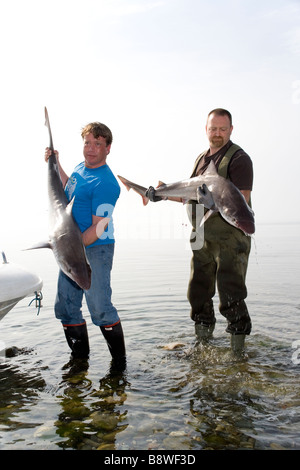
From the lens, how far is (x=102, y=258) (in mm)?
4883

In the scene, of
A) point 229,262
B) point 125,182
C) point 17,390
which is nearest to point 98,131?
point 125,182

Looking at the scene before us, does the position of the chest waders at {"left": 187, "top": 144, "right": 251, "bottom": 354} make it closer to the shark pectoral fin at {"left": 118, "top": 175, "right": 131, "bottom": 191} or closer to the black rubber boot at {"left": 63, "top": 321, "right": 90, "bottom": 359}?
the shark pectoral fin at {"left": 118, "top": 175, "right": 131, "bottom": 191}

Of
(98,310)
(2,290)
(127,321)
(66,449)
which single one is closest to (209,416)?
(66,449)

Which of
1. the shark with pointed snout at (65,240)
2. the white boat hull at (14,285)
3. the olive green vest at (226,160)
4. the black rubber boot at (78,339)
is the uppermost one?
the olive green vest at (226,160)

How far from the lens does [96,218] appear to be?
471 centimetres

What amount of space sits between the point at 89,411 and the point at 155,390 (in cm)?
84

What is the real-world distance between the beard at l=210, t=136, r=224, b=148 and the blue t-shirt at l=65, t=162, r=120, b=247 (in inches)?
61.1

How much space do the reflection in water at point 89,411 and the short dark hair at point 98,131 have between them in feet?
9.40

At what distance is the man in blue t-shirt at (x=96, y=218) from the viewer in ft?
15.5

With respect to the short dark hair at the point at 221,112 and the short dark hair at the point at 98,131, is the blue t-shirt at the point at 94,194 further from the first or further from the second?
the short dark hair at the point at 221,112

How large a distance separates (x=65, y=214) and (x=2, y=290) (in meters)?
1.99

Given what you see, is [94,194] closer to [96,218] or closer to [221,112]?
[96,218]

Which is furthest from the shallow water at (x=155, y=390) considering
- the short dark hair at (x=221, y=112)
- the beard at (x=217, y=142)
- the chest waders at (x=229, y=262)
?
the short dark hair at (x=221, y=112)
